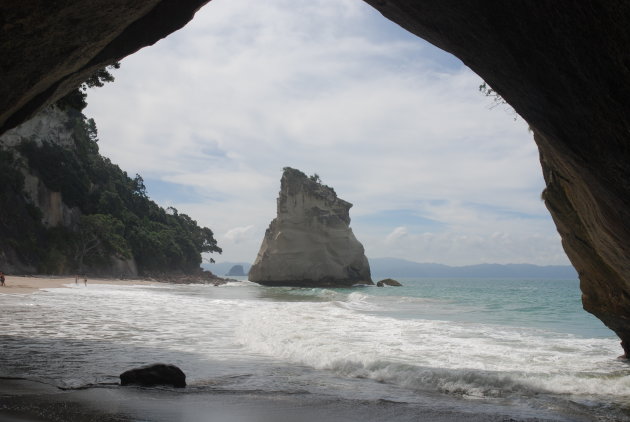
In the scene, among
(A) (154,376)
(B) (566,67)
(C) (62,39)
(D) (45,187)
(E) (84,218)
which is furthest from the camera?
(E) (84,218)

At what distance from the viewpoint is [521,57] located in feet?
14.5

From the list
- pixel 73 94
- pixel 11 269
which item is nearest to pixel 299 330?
pixel 73 94

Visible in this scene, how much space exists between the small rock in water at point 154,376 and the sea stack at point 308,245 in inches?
2341

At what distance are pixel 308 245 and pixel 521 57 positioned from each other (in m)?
63.3

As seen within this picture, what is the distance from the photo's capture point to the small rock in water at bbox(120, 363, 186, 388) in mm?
6406

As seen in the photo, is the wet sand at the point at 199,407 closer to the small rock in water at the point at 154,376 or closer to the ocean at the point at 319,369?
the ocean at the point at 319,369

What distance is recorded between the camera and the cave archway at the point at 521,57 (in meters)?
3.75

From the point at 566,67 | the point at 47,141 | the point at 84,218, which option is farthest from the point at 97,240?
the point at 566,67

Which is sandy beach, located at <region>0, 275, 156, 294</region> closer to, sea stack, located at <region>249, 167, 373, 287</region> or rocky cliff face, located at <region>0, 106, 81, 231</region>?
rocky cliff face, located at <region>0, 106, 81, 231</region>

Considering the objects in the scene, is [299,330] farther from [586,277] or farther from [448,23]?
[448,23]

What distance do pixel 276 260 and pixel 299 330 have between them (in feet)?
178

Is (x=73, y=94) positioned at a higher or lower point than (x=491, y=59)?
higher

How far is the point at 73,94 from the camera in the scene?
10.8 meters

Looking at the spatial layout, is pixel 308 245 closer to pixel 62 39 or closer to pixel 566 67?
pixel 62 39
